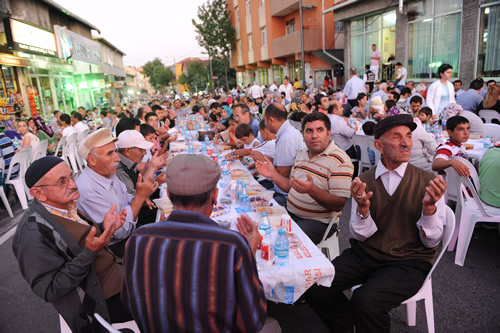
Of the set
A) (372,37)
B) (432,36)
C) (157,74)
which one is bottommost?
(432,36)

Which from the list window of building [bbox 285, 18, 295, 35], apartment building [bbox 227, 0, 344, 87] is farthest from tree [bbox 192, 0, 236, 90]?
window of building [bbox 285, 18, 295, 35]

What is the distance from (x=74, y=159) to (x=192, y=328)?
29.4 ft

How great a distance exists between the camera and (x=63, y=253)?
1999 millimetres

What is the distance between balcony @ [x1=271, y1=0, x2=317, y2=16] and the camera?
20016 mm

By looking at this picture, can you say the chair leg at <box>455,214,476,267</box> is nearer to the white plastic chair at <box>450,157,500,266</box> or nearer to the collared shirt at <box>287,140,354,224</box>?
the white plastic chair at <box>450,157,500,266</box>

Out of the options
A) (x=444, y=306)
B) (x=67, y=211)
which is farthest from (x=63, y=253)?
(x=444, y=306)

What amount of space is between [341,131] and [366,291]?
13.8 feet

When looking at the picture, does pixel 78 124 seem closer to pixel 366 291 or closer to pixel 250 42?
pixel 366 291

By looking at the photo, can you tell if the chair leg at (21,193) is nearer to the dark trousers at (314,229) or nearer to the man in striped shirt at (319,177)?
the man in striped shirt at (319,177)

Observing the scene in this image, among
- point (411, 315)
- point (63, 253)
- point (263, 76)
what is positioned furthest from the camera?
point (263, 76)

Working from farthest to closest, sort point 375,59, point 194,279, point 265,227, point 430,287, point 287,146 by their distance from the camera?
point 375,59 < point 287,146 < point 265,227 < point 430,287 < point 194,279

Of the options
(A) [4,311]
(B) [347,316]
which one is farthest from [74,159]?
(B) [347,316]

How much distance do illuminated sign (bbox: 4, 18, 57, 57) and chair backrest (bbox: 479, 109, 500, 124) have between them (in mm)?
12898

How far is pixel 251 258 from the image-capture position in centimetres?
143
